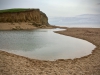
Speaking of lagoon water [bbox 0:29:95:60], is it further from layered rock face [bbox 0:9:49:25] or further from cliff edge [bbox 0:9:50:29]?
layered rock face [bbox 0:9:49:25]

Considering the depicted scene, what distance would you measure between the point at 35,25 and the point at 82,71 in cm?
5942

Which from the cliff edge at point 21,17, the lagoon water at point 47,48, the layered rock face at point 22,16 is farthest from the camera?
the layered rock face at point 22,16

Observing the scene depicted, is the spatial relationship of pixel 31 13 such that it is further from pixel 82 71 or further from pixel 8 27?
pixel 82 71

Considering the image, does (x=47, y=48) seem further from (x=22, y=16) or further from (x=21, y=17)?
(x=22, y=16)

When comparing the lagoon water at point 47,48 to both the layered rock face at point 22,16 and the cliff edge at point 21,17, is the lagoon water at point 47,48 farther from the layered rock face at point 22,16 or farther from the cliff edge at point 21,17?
the layered rock face at point 22,16

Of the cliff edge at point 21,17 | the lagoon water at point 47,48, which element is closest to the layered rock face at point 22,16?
the cliff edge at point 21,17

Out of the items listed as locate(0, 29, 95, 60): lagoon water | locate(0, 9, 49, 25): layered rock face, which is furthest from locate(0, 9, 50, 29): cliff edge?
locate(0, 29, 95, 60): lagoon water

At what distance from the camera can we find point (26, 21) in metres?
67.9

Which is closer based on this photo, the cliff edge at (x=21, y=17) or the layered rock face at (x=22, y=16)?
the cliff edge at (x=21, y=17)

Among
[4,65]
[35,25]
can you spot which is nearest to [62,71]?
[4,65]

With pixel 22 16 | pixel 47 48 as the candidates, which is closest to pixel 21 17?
pixel 22 16

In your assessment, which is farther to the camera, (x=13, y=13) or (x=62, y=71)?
(x=13, y=13)

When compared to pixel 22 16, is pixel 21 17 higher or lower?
lower

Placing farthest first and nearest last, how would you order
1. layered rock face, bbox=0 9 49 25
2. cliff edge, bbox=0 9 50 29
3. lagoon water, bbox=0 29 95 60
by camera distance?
layered rock face, bbox=0 9 49 25
cliff edge, bbox=0 9 50 29
lagoon water, bbox=0 29 95 60
